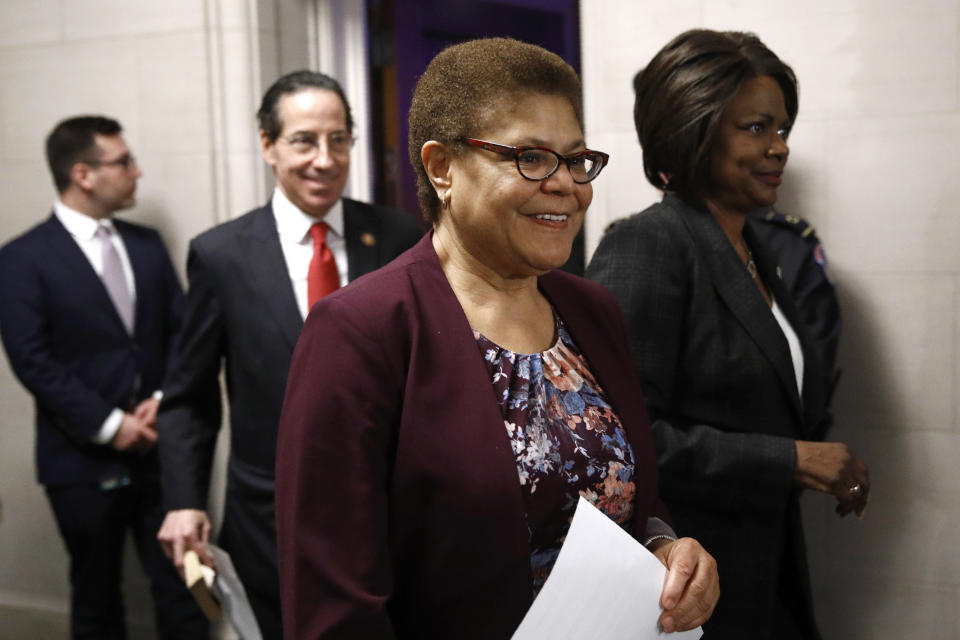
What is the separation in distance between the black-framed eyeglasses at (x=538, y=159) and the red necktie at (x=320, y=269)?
1.17 meters

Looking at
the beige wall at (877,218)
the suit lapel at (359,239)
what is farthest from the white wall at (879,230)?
the suit lapel at (359,239)

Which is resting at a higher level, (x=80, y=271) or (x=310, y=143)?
(x=310, y=143)

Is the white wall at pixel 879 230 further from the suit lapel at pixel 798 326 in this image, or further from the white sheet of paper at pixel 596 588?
the white sheet of paper at pixel 596 588

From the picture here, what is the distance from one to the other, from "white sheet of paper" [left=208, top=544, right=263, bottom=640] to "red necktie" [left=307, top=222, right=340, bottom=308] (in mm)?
635

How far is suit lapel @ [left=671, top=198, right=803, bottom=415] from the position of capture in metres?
1.76

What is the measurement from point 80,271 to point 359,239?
Answer: 5.04 ft

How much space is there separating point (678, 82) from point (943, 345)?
1282 millimetres

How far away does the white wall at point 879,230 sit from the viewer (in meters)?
2.50

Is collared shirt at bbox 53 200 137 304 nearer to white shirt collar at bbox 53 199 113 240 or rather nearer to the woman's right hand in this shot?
white shirt collar at bbox 53 199 113 240

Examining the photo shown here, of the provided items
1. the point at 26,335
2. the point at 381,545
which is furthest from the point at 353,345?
the point at 26,335

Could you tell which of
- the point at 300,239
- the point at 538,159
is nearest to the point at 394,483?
the point at 538,159

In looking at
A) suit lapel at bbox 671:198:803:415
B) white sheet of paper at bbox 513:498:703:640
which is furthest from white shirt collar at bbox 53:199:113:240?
white sheet of paper at bbox 513:498:703:640

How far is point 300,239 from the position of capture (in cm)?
238

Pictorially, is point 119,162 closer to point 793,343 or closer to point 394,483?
point 793,343
